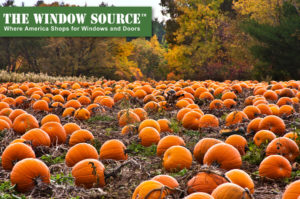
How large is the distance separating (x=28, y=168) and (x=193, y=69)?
27011 mm

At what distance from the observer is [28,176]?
3062 millimetres

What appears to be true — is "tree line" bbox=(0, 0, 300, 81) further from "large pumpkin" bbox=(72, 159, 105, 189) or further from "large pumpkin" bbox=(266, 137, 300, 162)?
"large pumpkin" bbox=(72, 159, 105, 189)

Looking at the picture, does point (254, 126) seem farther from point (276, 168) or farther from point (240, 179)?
point (240, 179)

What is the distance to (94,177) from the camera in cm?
312

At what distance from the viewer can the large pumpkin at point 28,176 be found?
306 centimetres

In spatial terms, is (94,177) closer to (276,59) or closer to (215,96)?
(215,96)

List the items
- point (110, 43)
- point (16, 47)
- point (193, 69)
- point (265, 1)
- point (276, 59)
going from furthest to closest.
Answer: point (16, 47)
point (110, 43)
point (193, 69)
point (265, 1)
point (276, 59)

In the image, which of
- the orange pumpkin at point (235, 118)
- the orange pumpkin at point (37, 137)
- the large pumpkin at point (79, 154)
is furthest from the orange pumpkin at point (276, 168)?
the orange pumpkin at point (37, 137)

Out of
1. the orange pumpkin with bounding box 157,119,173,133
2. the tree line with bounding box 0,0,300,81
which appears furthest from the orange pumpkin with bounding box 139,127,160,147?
the tree line with bounding box 0,0,300,81

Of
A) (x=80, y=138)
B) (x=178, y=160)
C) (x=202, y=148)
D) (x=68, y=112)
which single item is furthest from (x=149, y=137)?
(x=68, y=112)

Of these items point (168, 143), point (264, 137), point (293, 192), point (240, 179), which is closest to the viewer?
point (293, 192)

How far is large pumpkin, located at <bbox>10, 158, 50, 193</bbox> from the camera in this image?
3062 mm

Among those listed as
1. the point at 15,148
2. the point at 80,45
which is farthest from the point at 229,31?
the point at 15,148

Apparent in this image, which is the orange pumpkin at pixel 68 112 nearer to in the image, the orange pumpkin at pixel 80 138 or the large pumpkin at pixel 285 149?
the orange pumpkin at pixel 80 138
